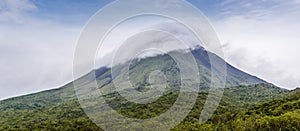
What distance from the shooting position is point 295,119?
118 feet

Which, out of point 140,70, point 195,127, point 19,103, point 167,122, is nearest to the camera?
point 195,127

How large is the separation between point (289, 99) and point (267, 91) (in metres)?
66.9

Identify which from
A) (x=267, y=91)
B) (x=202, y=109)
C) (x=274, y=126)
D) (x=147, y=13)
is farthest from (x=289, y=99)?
(x=267, y=91)

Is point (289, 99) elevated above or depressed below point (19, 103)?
below

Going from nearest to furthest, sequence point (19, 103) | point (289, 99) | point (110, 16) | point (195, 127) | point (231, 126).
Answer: point (110, 16) < point (231, 126) < point (195, 127) < point (289, 99) < point (19, 103)

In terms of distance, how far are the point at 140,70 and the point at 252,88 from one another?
257 ft

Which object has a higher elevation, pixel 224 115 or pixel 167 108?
pixel 167 108

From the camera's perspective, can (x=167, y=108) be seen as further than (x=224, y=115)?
Yes

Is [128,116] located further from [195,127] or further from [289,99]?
[289,99]

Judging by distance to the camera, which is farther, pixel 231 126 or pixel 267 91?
pixel 267 91

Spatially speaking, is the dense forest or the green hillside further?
the green hillside

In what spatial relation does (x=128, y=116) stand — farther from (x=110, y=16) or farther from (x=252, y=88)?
(x=252, y=88)

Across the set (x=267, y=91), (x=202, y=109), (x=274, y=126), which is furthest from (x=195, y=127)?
(x=267, y=91)

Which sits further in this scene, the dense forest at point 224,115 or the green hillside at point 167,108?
the green hillside at point 167,108
